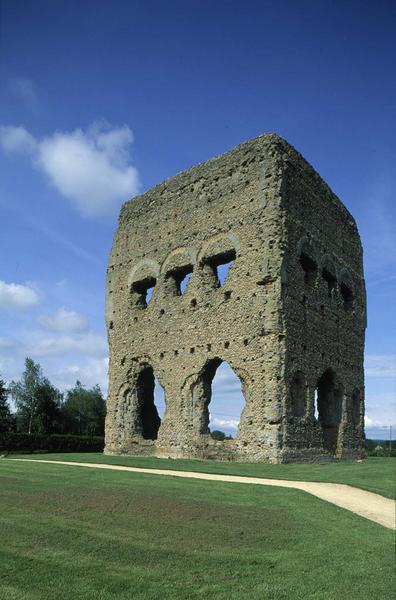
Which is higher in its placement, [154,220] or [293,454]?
[154,220]

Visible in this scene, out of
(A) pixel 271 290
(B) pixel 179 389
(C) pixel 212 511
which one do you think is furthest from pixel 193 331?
(C) pixel 212 511

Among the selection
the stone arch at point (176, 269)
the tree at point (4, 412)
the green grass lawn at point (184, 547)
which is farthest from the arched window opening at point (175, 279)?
the tree at point (4, 412)

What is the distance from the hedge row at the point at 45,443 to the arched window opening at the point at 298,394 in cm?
1498

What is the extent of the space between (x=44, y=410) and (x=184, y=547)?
38.8 metres

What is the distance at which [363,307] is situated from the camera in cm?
2169

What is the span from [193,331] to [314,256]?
4720 millimetres

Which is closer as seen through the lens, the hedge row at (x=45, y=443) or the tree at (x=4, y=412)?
the hedge row at (x=45, y=443)

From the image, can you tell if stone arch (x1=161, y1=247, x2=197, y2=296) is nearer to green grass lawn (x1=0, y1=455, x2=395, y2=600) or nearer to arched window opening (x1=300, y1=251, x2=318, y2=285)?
arched window opening (x1=300, y1=251, x2=318, y2=285)

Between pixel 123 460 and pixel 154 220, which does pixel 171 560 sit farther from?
pixel 154 220

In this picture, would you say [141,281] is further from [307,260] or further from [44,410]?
[44,410]

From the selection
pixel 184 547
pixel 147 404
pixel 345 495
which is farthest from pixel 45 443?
pixel 184 547

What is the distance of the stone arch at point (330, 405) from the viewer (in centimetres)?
1845

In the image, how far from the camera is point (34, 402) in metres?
42.7

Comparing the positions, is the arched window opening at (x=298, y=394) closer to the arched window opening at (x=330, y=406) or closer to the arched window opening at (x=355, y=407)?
the arched window opening at (x=330, y=406)
